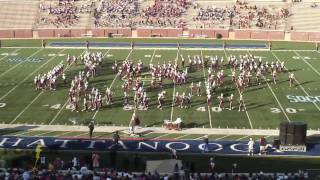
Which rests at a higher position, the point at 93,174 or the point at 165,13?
the point at 165,13

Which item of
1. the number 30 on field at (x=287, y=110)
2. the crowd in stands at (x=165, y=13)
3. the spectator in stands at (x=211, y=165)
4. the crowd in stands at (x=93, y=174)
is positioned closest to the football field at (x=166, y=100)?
the number 30 on field at (x=287, y=110)

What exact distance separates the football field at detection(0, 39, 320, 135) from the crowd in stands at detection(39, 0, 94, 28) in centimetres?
1896

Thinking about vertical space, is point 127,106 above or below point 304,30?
below

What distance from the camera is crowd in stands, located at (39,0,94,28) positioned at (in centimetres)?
5732

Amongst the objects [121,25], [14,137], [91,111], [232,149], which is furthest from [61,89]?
[121,25]

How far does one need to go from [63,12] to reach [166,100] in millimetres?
35310

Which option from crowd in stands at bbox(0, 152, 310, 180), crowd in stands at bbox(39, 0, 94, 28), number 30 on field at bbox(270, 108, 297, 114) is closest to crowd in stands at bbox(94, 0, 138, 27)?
crowd in stands at bbox(39, 0, 94, 28)

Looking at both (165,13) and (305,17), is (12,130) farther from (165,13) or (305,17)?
(305,17)

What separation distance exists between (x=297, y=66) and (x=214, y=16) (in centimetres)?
2291

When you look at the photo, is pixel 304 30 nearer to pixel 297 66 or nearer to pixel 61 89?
pixel 297 66

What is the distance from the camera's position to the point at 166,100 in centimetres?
2675

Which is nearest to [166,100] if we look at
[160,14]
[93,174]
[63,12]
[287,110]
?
[287,110]

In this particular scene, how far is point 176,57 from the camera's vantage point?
3916 cm

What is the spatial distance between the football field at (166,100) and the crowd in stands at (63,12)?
18956 millimetres
